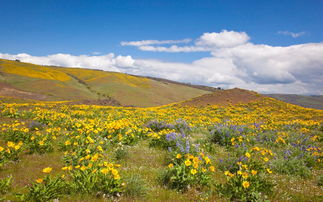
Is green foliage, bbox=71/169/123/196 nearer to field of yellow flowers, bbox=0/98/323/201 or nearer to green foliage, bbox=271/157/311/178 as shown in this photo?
field of yellow flowers, bbox=0/98/323/201

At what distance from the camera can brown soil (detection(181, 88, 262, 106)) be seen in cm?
3387

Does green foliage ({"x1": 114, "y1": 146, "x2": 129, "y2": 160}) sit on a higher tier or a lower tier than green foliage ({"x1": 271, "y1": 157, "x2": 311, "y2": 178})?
lower

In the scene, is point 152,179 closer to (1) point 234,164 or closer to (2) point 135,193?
(2) point 135,193

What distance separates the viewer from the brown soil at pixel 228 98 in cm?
3387

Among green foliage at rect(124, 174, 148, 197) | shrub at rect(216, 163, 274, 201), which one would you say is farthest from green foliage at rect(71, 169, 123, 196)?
shrub at rect(216, 163, 274, 201)

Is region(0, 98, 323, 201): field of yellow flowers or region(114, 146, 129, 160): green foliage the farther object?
region(114, 146, 129, 160): green foliage

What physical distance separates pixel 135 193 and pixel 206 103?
101 ft

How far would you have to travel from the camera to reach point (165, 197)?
15.3 feet

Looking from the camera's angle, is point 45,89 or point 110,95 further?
point 110,95

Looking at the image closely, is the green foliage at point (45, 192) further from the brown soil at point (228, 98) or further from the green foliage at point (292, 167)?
the brown soil at point (228, 98)

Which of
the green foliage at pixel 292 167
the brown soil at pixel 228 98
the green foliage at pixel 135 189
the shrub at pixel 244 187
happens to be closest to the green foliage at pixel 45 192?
the green foliage at pixel 135 189

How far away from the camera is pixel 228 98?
1396 inches

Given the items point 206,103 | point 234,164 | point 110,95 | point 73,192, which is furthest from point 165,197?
point 110,95

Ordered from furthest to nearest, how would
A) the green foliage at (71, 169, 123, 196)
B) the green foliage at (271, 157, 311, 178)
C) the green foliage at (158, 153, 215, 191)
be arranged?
1. the green foliage at (271, 157, 311, 178)
2. the green foliage at (158, 153, 215, 191)
3. the green foliage at (71, 169, 123, 196)
